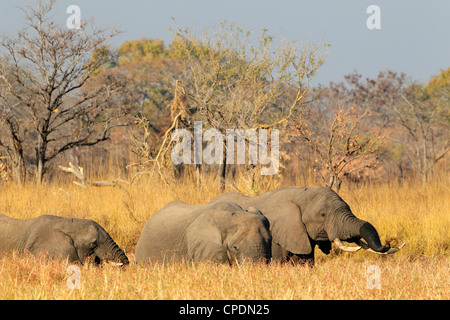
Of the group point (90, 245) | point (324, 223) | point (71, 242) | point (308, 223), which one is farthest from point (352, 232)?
point (71, 242)

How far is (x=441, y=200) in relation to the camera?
15.8m

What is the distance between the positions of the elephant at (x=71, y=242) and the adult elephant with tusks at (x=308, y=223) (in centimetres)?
204

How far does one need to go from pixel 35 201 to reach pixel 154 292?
32.2 feet

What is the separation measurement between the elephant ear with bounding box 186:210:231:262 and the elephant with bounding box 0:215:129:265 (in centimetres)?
123

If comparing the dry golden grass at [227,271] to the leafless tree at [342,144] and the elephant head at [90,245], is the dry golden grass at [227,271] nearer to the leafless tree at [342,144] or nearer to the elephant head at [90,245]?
the elephant head at [90,245]

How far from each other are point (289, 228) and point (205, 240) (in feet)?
5.76

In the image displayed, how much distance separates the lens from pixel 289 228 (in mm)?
10008

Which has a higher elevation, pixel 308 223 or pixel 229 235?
pixel 229 235

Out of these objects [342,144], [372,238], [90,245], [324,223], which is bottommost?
[90,245]

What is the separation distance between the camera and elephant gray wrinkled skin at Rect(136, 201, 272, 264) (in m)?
8.08

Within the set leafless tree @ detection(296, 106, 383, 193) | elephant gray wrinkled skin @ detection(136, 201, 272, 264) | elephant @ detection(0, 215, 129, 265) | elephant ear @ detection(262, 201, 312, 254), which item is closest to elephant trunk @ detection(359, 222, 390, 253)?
elephant ear @ detection(262, 201, 312, 254)

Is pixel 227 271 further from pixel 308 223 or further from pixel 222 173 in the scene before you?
pixel 222 173

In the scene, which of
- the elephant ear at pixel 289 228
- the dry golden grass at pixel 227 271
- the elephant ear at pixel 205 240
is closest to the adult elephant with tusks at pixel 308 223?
the elephant ear at pixel 289 228

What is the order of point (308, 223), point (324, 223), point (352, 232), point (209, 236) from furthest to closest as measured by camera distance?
point (308, 223) < point (324, 223) < point (352, 232) < point (209, 236)
